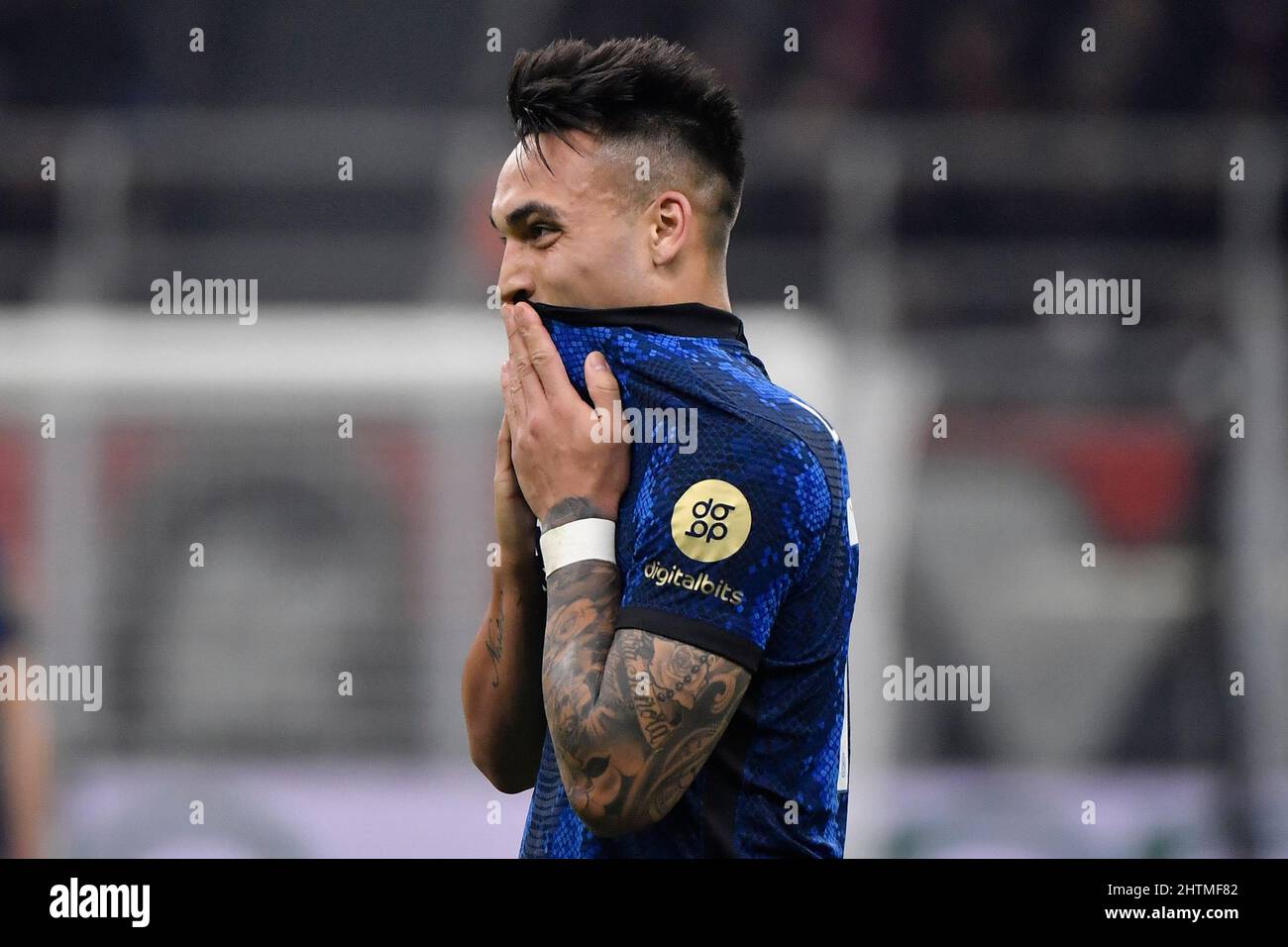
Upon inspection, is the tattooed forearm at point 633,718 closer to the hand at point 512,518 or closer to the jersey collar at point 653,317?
the hand at point 512,518

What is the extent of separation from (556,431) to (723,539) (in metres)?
0.30

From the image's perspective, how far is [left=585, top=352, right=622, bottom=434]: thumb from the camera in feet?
6.86

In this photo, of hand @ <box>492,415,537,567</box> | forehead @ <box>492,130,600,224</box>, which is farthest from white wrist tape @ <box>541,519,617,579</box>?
forehead @ <box>492,130,600,224</box>

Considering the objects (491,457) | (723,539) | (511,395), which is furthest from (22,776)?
(723,539)

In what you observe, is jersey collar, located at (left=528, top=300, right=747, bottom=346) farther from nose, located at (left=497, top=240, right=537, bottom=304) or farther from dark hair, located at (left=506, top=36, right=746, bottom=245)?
dark hair, located at (left=506, top=36, right=746, bottom=245)

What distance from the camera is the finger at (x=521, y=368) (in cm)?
214

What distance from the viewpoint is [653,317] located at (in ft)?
7.04

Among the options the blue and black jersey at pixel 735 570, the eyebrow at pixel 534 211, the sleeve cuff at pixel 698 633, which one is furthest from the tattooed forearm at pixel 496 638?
the eyebrow at pixel 534 211

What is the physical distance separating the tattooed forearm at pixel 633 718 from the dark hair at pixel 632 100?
0.72 meters

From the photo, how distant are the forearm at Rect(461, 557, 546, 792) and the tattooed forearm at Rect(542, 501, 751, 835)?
14.2 inches

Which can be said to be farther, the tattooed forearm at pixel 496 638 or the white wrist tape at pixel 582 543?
the tattooed forearm at pixel 496 638

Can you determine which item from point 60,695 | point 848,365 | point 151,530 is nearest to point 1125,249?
point 848,365

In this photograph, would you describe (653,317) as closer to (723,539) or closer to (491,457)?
(723,539)

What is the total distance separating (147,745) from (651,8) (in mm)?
5507
